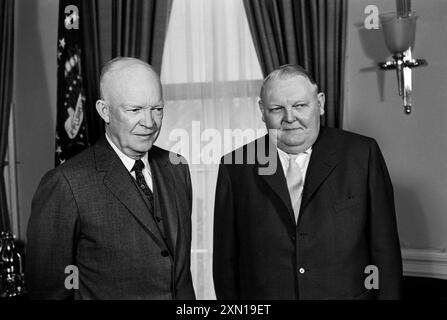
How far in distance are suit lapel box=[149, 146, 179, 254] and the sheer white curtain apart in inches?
45.5

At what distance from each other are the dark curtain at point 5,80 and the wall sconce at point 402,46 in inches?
75.8

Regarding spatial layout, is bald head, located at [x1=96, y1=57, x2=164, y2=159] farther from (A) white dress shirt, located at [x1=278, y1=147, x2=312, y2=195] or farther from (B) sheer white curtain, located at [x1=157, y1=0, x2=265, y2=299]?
Result: (B) sheer white curtain, located at [x1=157, y1=0, x2=265, y2=299]

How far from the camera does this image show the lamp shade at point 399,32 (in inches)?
106

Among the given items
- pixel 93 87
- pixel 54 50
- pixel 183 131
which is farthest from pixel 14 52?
pixel 183 131

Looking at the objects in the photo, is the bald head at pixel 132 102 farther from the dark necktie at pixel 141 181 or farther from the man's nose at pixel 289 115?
the man's nose at pixel 289 115

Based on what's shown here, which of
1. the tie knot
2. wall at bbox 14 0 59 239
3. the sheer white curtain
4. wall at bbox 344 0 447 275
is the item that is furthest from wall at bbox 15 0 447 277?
wall at bbox 14 0 59 239

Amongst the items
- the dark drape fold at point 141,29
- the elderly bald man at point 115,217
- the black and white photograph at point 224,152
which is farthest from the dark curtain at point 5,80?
the elderly bald man at point 115,217

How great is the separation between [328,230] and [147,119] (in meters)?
0.65

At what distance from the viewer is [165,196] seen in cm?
207

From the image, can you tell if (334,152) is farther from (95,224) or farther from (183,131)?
(183,131)

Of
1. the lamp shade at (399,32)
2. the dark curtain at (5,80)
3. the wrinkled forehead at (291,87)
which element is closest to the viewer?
the wrinkled forehead at (291,87)

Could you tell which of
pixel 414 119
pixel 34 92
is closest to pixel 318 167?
pixel 414 119

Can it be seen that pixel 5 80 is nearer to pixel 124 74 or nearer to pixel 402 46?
pixel 124 74

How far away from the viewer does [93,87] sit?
10.8 feet
